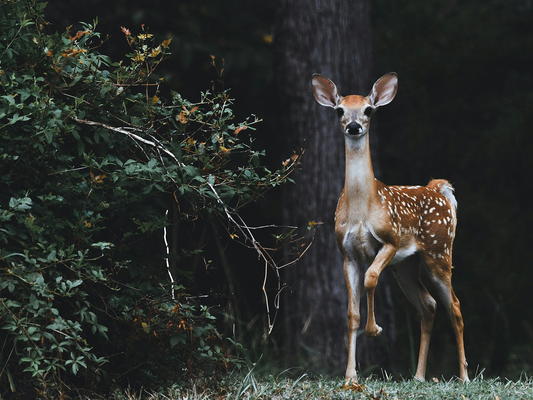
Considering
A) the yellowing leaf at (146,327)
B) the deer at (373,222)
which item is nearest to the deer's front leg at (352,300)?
the deer at (373,222)

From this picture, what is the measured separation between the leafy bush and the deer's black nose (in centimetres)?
46

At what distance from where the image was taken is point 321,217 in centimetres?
621

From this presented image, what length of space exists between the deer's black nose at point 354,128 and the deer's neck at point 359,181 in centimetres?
A: 10

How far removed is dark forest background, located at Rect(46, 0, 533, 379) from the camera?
9609 millimetres

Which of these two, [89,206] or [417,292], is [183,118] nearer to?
[89,206]

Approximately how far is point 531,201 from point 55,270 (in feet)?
28.8

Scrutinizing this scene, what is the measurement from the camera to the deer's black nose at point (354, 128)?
3945 mm

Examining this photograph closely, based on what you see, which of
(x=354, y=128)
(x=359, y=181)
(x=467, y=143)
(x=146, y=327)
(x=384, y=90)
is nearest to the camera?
(x=146, y=327)

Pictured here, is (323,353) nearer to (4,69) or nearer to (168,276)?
(168,276)

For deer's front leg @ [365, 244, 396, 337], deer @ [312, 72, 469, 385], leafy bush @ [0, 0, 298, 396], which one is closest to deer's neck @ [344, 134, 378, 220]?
deer @ [312, 72, 469, 385]

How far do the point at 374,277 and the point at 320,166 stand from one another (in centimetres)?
243

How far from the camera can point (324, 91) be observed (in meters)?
4.29

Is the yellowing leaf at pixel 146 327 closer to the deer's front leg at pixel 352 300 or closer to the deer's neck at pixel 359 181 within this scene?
the deer's front leg at pixel 352 300

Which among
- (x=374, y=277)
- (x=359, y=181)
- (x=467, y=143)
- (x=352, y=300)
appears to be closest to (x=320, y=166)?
(x=359, y=181)
